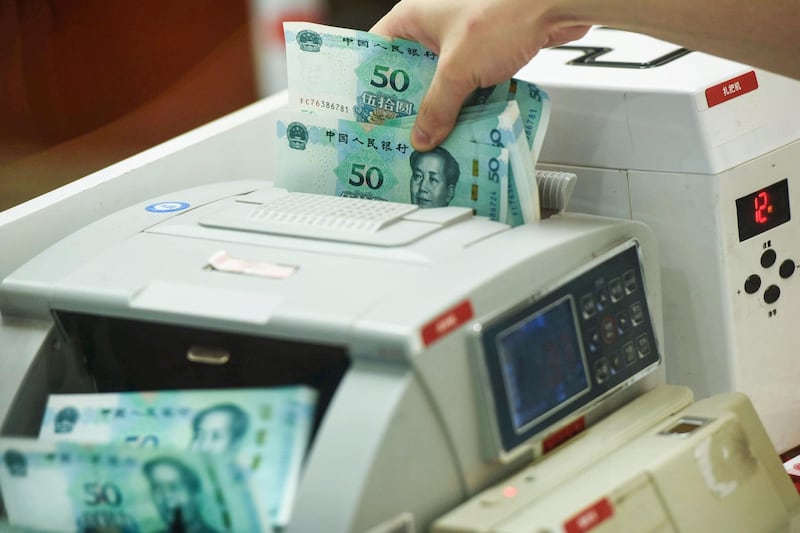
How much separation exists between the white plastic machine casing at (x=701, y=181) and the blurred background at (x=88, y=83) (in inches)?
27.6

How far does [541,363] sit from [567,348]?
0.13 ft

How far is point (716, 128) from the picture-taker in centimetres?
140

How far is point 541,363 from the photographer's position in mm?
1187

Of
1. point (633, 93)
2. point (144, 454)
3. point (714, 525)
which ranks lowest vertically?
point (714, 525)

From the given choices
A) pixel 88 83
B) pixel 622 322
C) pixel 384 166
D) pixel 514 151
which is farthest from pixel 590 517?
pixel 88 83

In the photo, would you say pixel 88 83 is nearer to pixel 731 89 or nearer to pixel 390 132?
pixel 390 132

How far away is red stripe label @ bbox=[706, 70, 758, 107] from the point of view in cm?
140

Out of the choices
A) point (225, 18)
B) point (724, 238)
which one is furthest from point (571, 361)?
point (225, 18)

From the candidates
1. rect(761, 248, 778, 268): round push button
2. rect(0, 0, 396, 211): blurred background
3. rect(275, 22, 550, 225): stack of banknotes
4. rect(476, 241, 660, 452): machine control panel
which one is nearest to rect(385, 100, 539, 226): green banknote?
rect(275, 22, 550, 225): stack of banknotes

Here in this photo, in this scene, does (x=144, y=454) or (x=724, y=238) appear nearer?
(x=144, y=454)

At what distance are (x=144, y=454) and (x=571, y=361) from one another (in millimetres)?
418

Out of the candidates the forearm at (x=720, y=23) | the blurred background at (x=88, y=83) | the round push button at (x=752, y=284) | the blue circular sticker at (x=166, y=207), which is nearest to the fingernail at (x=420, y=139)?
the forearm at (x=720, y=23)

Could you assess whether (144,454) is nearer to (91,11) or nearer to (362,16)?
(91,11)

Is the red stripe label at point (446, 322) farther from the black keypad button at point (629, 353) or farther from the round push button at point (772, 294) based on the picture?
the round push button at point (772, 294)
